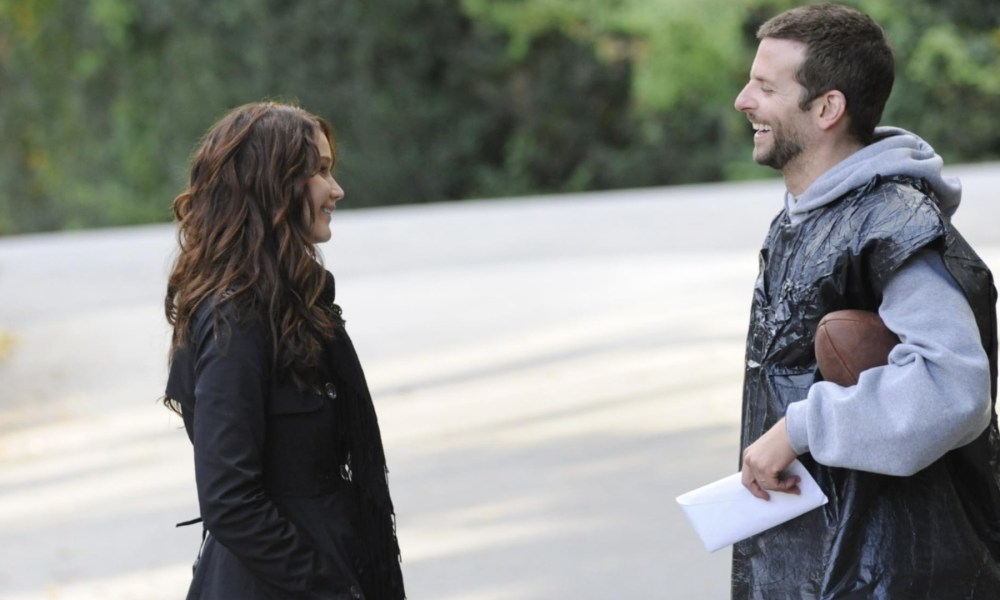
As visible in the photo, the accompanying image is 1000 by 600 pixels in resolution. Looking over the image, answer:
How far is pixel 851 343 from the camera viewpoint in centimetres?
229

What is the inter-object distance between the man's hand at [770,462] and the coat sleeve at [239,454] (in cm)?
78

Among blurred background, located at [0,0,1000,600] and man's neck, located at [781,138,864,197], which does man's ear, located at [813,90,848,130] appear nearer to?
man's neck, located at [781,138,864,197]

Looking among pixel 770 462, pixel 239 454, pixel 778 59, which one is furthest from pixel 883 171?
pixel 239 454

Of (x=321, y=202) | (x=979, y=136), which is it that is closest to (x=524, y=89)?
(x=979, y=136)

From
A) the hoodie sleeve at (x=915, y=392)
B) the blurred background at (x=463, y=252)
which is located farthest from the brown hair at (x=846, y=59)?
the blurred background at (x=463, y=252)

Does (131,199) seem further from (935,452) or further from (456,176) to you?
(935,452)

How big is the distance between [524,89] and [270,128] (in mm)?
25235

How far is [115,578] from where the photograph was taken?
5539mm

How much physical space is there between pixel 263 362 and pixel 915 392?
1062 mm

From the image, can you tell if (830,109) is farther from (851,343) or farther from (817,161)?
(851,343)

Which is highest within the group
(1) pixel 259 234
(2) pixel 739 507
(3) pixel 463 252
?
(1) pixel 259 234

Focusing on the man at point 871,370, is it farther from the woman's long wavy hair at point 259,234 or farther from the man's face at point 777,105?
the woman's long wavy hair at point 259,234

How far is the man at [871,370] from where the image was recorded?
7.34 ft

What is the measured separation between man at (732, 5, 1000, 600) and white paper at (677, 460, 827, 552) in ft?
0.09
